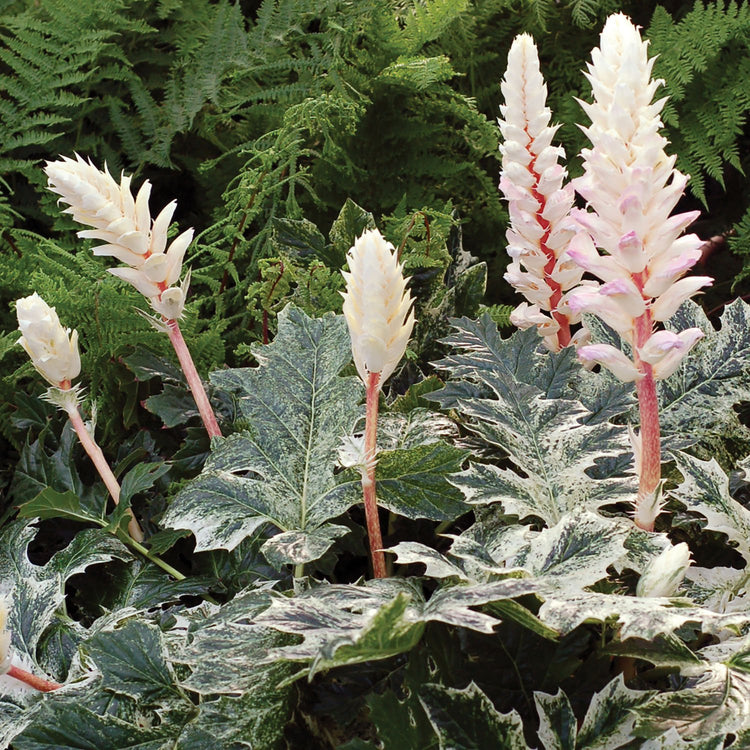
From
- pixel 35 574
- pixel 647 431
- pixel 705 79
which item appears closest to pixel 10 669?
pixel 35 574

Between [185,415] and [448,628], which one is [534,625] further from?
[185,415]

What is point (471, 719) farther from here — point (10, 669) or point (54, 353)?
point (54, 353)

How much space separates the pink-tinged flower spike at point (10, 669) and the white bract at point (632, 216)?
1.62ft

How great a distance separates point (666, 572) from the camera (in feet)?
1.91

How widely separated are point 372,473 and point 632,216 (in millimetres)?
292

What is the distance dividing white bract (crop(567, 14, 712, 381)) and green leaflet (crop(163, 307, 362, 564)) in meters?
0.27

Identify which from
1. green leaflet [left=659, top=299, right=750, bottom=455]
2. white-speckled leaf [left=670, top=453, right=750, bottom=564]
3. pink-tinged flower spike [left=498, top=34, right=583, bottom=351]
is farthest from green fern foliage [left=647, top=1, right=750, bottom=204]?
white-speckled leaf [left=670, top=453, right=750, bottom=564]

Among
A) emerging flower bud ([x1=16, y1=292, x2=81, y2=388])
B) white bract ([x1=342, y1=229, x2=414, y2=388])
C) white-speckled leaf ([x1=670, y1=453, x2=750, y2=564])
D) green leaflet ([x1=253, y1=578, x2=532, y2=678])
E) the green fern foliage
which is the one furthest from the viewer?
the green fern foliage

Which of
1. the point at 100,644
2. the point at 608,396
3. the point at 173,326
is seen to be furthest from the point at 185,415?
the point at 608,396

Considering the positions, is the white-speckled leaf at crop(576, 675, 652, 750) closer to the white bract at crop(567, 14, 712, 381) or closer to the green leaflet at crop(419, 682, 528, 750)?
the green leaflet at crop(419, 682, 528, 750)

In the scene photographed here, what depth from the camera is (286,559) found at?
0.63 metres

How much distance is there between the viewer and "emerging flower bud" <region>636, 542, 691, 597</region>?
0.58 meters

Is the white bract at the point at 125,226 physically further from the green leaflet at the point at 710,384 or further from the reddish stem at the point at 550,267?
the green leaflet at the point at 710,384

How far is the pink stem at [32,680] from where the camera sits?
2.14 ft
